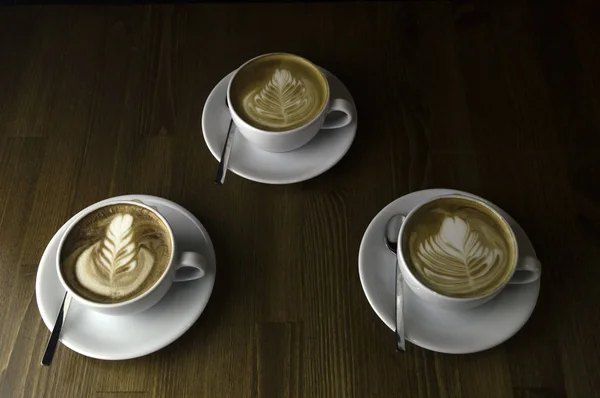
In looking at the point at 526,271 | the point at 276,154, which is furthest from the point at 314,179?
the point at 526,271

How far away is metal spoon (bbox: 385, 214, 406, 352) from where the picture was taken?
640 mm

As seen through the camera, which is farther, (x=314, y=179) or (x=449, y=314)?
(x=314, y=179)

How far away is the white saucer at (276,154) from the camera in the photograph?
75cm

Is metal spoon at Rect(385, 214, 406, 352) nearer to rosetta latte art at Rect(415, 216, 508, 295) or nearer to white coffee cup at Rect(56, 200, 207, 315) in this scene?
rosetta latte art at Rect(415, 216, 508, 295)

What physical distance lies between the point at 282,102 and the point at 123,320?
333 mm

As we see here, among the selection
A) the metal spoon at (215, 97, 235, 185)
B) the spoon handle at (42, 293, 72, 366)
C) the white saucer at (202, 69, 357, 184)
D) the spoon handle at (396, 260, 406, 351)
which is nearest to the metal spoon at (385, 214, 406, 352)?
the spoon handle at (396, 260, 406, 351)

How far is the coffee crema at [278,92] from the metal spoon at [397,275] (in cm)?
17

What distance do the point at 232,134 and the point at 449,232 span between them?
12.3 inches

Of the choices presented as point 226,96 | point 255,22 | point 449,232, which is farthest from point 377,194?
point 255,22

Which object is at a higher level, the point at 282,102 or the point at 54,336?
the point at 282,102

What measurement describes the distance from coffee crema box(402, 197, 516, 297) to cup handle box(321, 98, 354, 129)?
173 millimetres

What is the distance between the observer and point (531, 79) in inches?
33.8

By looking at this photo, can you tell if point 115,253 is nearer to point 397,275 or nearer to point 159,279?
point 159,279

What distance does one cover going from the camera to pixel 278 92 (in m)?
0.77
